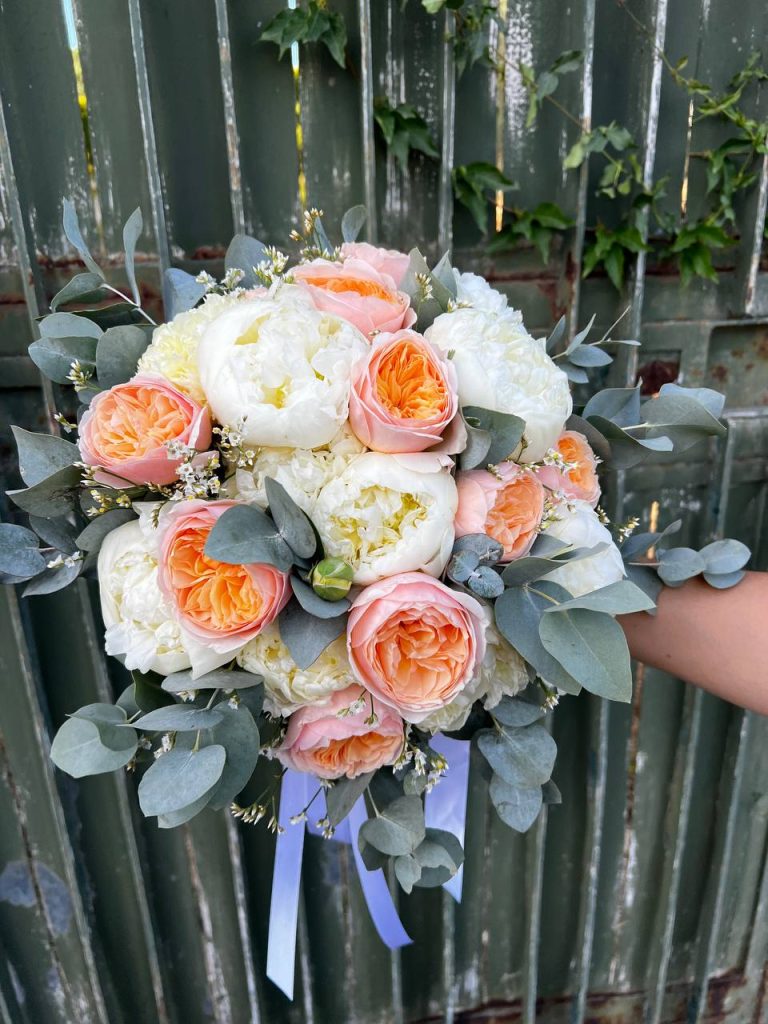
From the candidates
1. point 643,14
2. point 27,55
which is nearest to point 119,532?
point 27,55

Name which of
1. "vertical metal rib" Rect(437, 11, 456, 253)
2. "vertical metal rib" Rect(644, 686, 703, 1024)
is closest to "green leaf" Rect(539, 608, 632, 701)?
"vertical metal rib" Rect(437, 11, 456, 253)

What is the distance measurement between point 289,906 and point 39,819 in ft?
1.77

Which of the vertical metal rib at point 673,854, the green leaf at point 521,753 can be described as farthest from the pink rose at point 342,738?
the vertical metal rib at point 673,854

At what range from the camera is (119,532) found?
638 millimetres

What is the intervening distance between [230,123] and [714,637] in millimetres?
933

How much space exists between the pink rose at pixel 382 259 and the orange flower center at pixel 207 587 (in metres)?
0.33

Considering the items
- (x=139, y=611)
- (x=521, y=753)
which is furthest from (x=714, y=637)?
(x=139, y=611)

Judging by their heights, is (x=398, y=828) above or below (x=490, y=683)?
below

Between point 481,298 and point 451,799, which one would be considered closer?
point 481,298

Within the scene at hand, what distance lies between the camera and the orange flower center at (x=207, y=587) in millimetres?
565

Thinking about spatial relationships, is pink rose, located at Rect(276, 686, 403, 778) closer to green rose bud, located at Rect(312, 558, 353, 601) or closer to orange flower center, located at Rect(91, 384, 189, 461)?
green rose bud, located at Rect(312, 558, 353, 601)

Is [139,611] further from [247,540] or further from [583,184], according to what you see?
[583,184]

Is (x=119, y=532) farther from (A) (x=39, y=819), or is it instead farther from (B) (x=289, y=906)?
(A) (x=39, y=819)

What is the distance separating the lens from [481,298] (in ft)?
2.38
